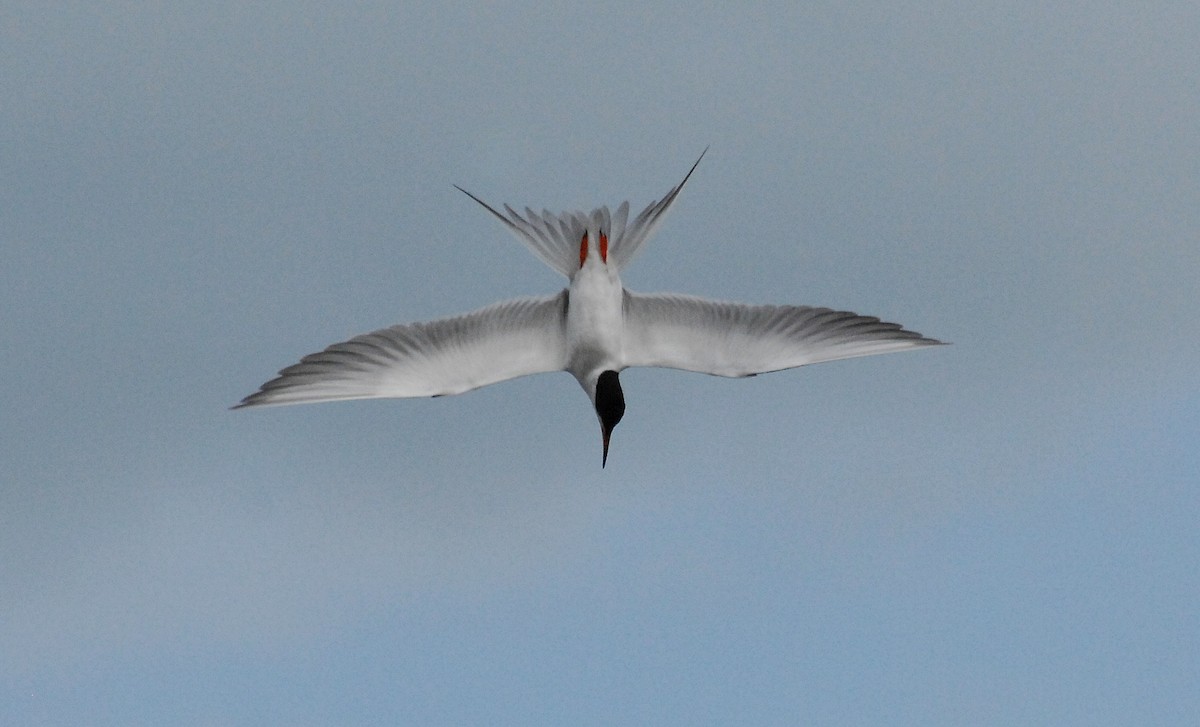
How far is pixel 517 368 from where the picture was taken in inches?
495

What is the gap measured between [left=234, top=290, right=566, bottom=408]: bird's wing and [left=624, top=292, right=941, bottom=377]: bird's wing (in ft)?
2.29

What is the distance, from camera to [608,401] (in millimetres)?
12422

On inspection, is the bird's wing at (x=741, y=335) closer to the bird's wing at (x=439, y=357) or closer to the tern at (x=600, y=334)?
the tern at (x=600, y=334)

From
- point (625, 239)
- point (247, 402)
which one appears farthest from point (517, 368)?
point (247, 402)

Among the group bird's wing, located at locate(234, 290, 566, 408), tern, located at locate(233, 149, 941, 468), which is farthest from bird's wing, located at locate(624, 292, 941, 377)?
bird's wing, located at locate(234, 290, 566, 408)

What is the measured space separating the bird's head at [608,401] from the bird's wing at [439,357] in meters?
0.44

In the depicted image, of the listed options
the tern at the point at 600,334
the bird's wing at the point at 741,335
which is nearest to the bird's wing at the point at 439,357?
the tern at the point at 600,334

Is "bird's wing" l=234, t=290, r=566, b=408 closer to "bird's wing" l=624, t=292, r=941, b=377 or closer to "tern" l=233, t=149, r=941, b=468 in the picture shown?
"tern" l=233, t=149, r=941, b=468

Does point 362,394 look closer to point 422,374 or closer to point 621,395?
point 422,374

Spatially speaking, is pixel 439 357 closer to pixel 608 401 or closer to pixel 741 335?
pixel 608 401

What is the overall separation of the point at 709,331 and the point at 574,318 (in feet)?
3.60

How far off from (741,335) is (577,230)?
1560mm

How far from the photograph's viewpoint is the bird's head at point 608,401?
12.4 metres

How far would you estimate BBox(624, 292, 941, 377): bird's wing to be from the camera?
12.4 metres
